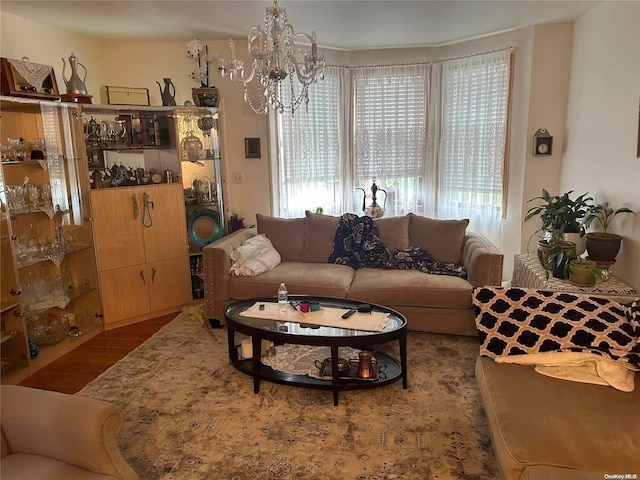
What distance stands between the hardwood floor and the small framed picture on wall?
176 cm

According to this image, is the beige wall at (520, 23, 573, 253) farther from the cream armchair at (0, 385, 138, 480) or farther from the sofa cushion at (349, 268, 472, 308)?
the cream armchair at (0, 385, 138, 480)

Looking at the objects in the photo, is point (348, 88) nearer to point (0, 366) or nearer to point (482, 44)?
point (482, 44)

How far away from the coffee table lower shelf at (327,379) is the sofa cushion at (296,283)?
731mm

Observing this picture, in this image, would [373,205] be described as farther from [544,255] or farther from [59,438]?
[59,438]

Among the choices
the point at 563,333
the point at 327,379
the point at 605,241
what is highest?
the point at 605,241

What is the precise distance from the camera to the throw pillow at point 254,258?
3.71 m

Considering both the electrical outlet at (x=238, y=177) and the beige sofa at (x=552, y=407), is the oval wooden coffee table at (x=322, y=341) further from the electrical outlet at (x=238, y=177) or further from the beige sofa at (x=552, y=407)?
the electrical outlet at (x=238, y=177)

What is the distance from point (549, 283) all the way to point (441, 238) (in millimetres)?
1088

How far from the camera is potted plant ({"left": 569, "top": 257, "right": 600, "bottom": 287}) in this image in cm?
290

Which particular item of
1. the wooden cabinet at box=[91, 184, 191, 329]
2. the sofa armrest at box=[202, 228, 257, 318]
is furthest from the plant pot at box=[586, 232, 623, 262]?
the wooden cabinet at box=[91, 184, 191, 329]

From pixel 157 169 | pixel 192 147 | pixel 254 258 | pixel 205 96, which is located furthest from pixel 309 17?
pixel 254 258

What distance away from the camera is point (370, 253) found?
404 centimetres

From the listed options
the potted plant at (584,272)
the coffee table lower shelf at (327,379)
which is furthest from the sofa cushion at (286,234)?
the potted plant at (584,272)

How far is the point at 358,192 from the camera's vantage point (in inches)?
202
